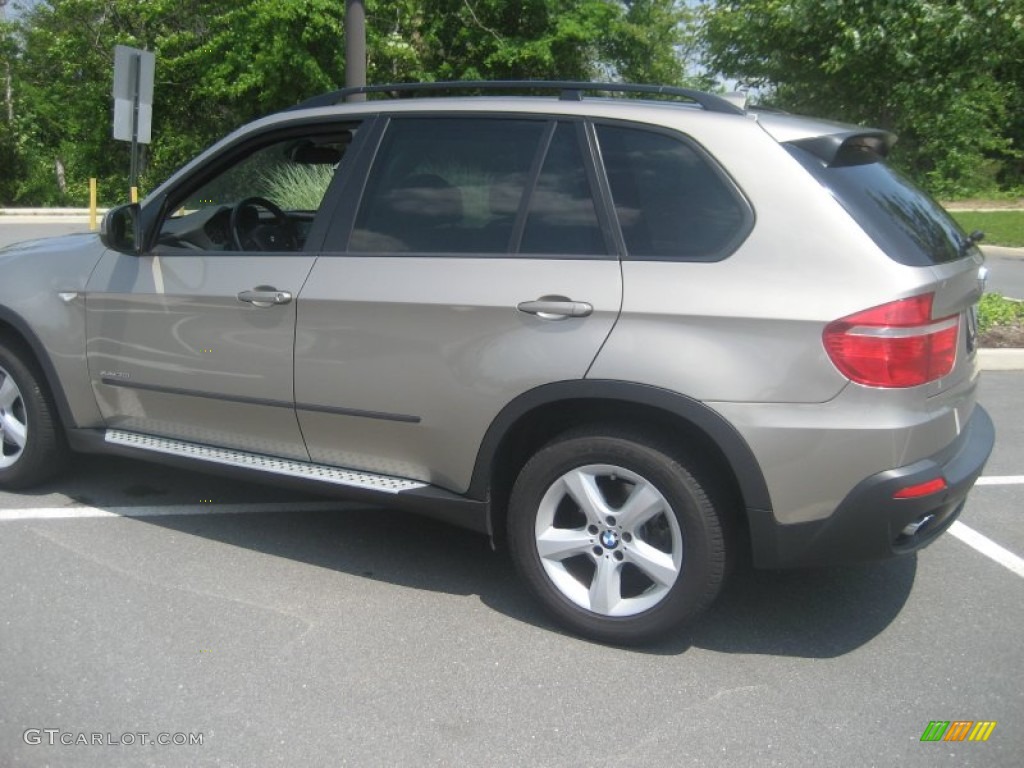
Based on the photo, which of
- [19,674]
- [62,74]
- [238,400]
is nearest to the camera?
[19,674]

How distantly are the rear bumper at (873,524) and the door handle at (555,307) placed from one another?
84 cm

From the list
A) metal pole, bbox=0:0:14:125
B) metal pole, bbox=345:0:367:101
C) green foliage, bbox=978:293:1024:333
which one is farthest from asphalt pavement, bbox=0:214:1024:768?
metal pole, bbox=0:0:14:125

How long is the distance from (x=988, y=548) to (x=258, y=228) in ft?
11.6

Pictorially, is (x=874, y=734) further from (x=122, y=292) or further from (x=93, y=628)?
(x=122, y=292)

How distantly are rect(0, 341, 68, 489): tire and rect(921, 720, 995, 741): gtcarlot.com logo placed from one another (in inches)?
149

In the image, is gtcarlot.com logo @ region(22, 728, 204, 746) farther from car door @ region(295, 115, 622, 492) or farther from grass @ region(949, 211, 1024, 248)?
grass @ region(949, 211, 1024, 248)

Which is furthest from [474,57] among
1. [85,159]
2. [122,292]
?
[122,292]

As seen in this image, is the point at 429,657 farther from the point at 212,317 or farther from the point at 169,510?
the point at 169,510

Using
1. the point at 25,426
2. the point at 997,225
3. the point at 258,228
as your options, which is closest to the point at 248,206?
the point at 258,228

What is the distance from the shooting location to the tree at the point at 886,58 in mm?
15117

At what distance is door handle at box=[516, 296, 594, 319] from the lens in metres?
3.26

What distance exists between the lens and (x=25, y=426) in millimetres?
4641

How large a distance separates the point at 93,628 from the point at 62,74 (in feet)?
86.6

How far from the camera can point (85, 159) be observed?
2633 cm
